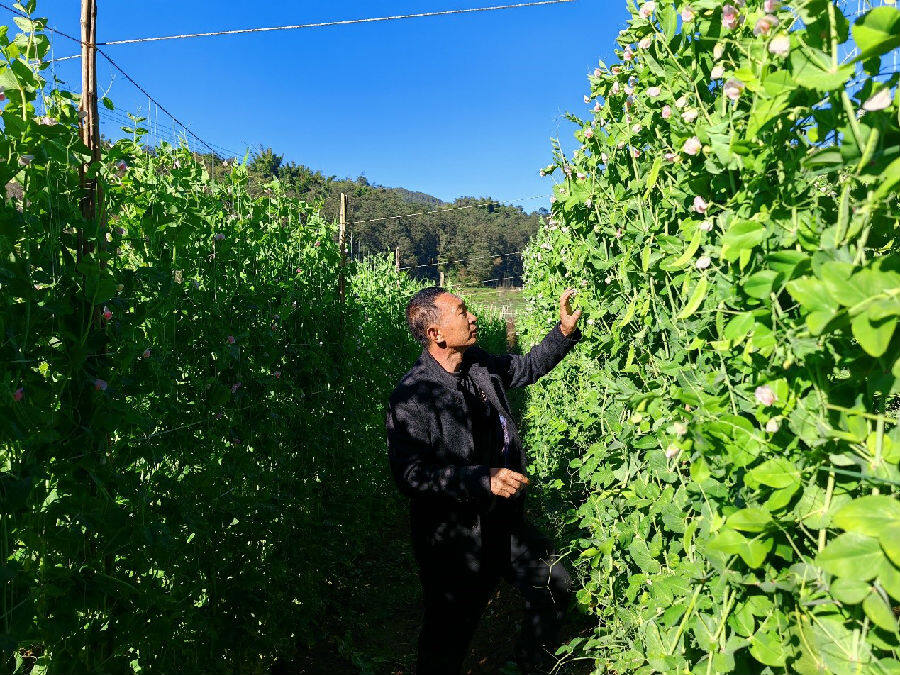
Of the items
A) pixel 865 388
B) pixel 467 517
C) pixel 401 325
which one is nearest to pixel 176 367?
pixel 467 517

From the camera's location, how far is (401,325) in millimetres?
9000

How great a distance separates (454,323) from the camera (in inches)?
122

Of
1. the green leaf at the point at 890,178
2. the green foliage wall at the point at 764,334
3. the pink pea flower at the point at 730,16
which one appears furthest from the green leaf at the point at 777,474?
the pink pea flower at the point at 730,16

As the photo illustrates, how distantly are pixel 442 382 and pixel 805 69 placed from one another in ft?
7.52

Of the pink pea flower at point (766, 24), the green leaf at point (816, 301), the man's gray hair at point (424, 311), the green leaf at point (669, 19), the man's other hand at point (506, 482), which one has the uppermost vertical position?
the green leaf at point (669, 19)

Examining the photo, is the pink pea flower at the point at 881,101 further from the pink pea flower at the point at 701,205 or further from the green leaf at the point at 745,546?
the green leaf at the point at 745,546

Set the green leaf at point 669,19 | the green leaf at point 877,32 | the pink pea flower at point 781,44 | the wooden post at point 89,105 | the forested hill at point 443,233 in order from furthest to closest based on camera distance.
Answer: the forested hill at point 443,233 → the wooden post at point 89,105 → the green leaf at point 669,19 → the pink pea flower at point 781,44 → the green leaf at point 877,32

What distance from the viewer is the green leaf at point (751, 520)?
1120 mm

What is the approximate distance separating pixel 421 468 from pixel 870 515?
2.08m

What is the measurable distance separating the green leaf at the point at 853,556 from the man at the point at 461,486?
173cm

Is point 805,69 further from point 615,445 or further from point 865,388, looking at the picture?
point 615,445

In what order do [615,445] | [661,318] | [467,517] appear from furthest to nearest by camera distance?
1. [467,517]
2. [615,445]
3. [661,318]

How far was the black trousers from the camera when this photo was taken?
289 cm

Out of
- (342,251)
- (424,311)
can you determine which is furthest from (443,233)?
(424,311)
